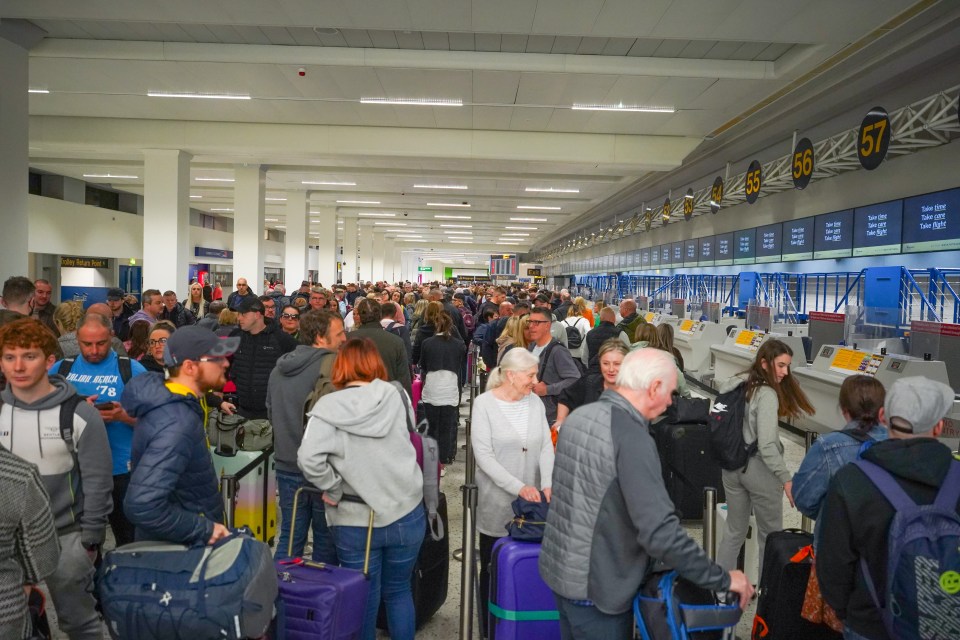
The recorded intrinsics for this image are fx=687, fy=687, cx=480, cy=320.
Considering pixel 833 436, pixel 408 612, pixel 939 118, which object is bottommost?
pixel 408 612

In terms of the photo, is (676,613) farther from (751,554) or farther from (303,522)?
(751,554)

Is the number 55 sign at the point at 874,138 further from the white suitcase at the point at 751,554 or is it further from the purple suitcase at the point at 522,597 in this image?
the purple suitcase at the point at 522,597

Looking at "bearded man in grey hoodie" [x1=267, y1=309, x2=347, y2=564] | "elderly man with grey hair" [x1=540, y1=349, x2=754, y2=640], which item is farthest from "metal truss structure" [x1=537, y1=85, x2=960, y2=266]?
"bearded man in grey hoodie" [x1=267, y1=309, x2=347, y2=564]

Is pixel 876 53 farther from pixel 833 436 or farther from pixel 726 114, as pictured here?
pixel 833 436

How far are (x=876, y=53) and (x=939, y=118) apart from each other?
4.50 feet

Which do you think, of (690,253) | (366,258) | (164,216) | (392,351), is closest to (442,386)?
(392,351)

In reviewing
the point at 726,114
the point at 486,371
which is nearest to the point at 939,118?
the point at 726,114

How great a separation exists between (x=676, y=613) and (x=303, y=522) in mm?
1967

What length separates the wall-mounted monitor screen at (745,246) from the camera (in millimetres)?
14016

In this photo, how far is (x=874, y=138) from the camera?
8.14 m

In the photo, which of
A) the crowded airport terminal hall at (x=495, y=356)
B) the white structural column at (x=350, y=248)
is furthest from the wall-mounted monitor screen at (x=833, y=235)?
the white structural column at (x=350, y=248)

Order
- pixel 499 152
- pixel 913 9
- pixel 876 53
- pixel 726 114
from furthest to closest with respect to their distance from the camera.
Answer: pixel 499 152, pixel 726 114, pixel 876 53, pixel 913 9

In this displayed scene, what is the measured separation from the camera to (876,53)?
8000mm

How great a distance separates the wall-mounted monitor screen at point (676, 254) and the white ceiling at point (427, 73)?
350 centimetres
